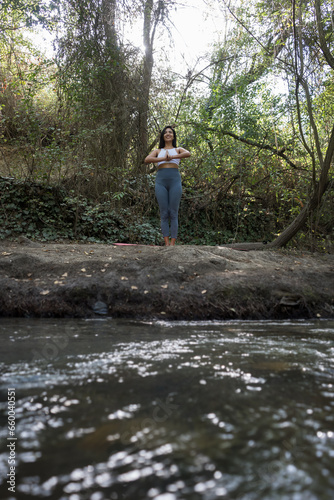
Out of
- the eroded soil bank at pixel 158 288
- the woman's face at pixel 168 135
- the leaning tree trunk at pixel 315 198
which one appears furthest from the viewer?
the leaning tree trunk at pixel 315 198

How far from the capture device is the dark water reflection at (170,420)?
1.05 m

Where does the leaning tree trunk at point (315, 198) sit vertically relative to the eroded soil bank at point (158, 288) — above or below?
above

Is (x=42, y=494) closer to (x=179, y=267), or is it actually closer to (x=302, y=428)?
(x=302, y=428)

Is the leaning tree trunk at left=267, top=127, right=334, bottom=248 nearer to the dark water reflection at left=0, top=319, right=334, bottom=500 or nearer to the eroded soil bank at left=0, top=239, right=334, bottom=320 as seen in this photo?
the eroded soil bank at left=0, top=239, right=334, bottom=320

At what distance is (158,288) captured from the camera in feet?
13.4

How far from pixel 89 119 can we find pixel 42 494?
30.7 feet

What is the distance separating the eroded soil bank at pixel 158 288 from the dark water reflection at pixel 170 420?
4.33ft

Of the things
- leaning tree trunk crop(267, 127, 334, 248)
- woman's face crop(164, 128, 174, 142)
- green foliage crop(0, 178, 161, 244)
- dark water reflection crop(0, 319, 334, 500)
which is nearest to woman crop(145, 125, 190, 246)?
woman's face crop(164, 128, 174, 142)

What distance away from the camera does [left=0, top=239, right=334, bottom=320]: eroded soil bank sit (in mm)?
3867

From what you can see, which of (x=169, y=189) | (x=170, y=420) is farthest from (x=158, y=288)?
(x=170, y=420)

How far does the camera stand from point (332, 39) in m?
6.43

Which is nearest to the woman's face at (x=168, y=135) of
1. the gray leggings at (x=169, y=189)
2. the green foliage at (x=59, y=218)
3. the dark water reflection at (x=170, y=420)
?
the gray leggings at (x=169, y=189)

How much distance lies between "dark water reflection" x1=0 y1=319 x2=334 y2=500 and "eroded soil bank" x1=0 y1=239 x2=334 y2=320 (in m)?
1.32

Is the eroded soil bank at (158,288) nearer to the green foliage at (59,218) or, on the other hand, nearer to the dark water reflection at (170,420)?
the dark water reflection at (170,420)
